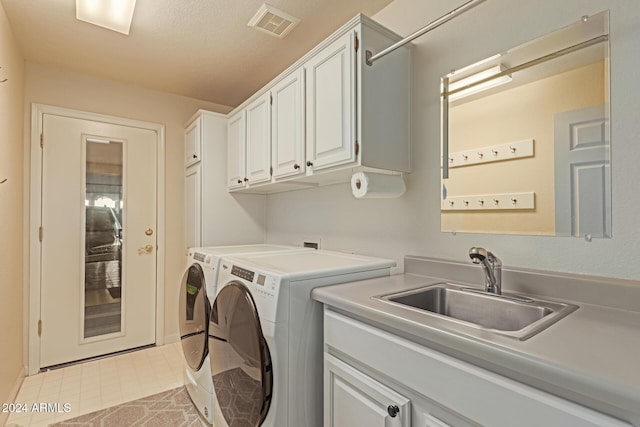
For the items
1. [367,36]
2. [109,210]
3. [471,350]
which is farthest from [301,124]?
[109,210]

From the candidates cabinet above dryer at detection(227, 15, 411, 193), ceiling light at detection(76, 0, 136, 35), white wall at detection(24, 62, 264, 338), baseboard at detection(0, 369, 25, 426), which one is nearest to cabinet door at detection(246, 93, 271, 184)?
cabinet above dryer at detection(227, 15, 411, 193)

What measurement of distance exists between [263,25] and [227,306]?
1.72 meters

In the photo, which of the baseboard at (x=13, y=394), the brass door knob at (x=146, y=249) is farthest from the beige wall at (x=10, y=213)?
the brass door knob at (x=146, y=249)

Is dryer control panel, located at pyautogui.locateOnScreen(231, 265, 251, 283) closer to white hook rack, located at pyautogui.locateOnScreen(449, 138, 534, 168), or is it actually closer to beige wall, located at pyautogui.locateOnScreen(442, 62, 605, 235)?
beige wall, located at pyautogui.locateOnScreen(442, 62, 605, 235)

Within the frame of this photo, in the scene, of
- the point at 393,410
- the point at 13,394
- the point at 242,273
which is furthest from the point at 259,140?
the point at 13,394

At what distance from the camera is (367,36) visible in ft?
5.00

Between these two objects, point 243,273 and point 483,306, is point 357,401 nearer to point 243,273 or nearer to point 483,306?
point 483,306

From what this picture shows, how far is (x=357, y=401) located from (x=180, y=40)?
7.89 ft

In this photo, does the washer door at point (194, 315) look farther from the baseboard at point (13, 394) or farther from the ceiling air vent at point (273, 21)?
the ceiling air vent at point (273, 21)

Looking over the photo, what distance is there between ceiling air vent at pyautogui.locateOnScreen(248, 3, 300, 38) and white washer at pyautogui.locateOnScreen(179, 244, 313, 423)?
1463mm

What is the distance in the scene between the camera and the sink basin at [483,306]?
1.11 meters

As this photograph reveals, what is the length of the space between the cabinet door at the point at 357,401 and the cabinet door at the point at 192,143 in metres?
2.21

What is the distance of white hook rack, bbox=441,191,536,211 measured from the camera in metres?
1.30

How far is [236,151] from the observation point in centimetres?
264
